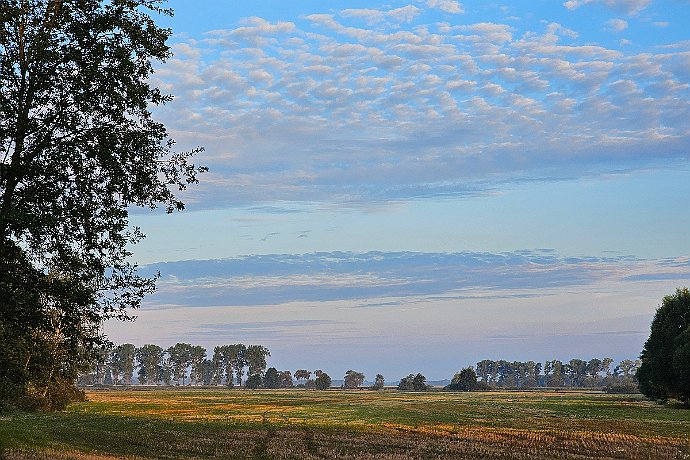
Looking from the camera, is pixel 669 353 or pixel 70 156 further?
pixel 669 353

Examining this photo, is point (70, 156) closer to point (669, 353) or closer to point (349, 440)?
point (349, 440)

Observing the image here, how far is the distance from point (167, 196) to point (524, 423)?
5923 cm

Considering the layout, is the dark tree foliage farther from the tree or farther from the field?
the tree

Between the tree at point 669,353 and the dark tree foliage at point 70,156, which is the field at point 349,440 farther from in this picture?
the tree at point 669,353

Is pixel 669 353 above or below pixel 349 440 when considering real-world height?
above

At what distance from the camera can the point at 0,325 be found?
21719mm

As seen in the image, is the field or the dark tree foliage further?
the field

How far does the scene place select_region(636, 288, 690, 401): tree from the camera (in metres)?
105

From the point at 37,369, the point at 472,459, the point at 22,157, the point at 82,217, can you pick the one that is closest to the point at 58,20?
the point at 22,157

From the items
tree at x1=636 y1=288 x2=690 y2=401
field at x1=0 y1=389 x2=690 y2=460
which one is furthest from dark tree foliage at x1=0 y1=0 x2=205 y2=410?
tree at x1=636 y1=288 x2=690 y2=401

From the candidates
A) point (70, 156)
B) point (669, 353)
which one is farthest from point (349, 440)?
point (669, 353)

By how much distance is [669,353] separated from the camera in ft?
368

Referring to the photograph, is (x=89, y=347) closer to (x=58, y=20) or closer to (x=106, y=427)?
(x=58, y=20)

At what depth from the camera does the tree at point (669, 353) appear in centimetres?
10525
